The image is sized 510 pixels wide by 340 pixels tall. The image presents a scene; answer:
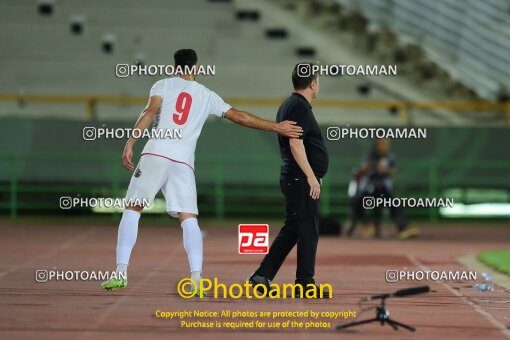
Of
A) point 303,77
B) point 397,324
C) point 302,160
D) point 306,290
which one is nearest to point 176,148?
point 302,160

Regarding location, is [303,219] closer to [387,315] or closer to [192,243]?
[192,243]

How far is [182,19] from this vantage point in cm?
3103

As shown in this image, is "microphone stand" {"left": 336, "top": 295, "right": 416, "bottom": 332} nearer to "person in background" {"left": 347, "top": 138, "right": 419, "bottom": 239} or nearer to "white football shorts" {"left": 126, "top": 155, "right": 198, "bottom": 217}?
"white football shorts" {"left": 126, "top": 155, "right": 198, "bottom": 217}

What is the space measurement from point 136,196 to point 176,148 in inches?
21.3

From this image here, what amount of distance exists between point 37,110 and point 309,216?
17.4 m

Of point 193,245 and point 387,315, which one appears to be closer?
point 387,315

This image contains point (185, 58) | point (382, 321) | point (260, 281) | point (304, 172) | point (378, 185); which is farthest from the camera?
point (378, 185)

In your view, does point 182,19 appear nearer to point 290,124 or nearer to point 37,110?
point 37,110

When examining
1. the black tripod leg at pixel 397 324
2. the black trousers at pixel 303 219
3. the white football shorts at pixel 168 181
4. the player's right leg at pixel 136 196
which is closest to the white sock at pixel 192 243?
the white football shorts at pixel 168 181

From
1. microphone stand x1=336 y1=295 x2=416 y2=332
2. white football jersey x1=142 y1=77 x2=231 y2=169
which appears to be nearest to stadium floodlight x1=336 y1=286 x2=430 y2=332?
microphone stand x1=336 y1=295 x2=416 y2=332

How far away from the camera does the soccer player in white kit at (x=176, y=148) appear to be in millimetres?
10891

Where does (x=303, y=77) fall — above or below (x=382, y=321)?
above

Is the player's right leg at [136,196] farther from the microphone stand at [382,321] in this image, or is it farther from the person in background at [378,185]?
the person in background at [378,185]

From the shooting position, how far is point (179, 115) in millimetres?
10898
